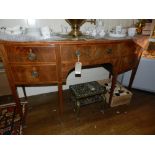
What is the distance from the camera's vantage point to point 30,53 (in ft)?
3.72

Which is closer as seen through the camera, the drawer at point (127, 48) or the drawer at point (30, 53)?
the drawer at point (30, 53)

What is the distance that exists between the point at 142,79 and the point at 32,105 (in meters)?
1.65

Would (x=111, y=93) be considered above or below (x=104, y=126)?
above

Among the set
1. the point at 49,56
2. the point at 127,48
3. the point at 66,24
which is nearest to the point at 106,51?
the point at 127,48

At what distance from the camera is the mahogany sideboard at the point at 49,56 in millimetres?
1127

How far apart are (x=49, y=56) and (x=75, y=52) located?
23 centimetres

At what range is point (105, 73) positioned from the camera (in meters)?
2.38

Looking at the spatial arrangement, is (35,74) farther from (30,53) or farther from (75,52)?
(75,52)

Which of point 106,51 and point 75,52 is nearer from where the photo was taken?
point 75,52

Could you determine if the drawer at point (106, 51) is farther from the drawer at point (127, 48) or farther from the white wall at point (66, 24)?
the white wall at point (66, 24)

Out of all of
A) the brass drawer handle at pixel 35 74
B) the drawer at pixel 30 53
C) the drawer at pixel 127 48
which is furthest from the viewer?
the drawer at pixel 127 48

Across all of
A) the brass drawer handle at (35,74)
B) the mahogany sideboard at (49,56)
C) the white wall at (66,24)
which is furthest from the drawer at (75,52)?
the white wall at (66,24)
